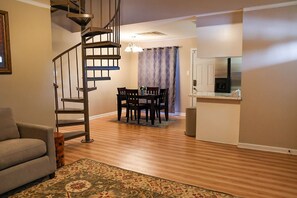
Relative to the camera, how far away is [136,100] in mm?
5707

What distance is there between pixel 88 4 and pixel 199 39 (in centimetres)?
271

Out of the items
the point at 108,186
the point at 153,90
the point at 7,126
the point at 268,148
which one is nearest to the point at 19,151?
the point at 7,126

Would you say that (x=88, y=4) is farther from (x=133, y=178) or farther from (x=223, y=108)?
(x=133, y=178)

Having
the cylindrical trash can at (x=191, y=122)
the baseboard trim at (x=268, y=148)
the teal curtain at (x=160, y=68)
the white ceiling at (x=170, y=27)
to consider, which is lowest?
the baseboard trim at (x=268, y=148)

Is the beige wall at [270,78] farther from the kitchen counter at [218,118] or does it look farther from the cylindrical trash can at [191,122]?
the cylindrical trash can at [191,122]

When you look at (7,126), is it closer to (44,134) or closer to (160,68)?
(44,134)

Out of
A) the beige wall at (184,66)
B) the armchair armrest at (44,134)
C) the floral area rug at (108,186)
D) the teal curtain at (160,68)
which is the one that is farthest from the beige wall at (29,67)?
the beige wall at (184,66)

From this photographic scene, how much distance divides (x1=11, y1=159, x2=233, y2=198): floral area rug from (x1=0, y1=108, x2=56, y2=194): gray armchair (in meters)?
0.16

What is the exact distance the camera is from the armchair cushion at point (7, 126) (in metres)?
2.60

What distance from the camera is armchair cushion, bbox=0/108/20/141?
2.60m

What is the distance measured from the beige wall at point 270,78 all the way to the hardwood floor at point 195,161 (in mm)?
359

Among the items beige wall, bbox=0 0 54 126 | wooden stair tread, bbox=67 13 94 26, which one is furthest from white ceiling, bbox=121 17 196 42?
beige wall, bbox=0 0 54 126

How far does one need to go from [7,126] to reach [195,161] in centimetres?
247

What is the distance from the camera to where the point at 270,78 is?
3574 millimetres
